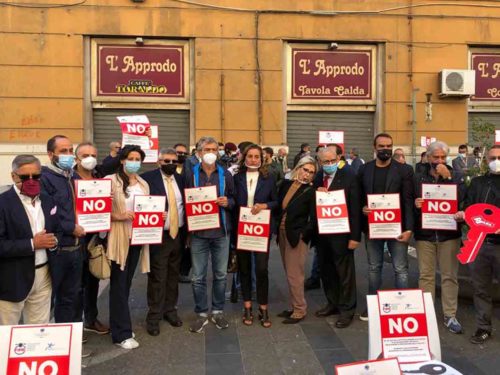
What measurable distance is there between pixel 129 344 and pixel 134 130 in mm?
3308

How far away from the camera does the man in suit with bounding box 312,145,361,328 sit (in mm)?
5312

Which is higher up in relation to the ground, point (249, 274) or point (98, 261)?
point (98, 261)

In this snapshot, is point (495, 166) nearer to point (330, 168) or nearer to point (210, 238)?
point (330, 168)

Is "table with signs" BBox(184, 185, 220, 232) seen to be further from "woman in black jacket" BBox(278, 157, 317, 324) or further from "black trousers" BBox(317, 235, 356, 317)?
"black trousers" BBox(317, 235, 356, 317)

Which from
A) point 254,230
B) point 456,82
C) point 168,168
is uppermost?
point 456,82

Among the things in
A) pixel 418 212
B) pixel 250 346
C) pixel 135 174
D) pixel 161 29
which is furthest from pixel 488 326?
pixel 161 29

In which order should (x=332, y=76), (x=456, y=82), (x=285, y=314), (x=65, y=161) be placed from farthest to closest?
(x=332, y=76) → (x=456, y=82) → (x=285, y=314) → (x=65, y=161)

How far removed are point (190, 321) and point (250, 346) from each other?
1022 mm

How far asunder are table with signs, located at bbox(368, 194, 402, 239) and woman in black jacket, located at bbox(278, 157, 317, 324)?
667mm

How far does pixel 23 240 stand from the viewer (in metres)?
3.58

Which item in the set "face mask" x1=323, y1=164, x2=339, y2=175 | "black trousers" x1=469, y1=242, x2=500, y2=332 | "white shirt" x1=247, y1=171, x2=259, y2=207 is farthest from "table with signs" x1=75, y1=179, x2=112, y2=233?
"black trousers" x1=469, y1=242, x2=500, y2=332

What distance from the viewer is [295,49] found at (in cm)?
1533

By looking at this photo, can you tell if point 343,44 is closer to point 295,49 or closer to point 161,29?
point 295,49

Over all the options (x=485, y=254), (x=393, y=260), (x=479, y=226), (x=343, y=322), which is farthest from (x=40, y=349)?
(x=485, y=254)
